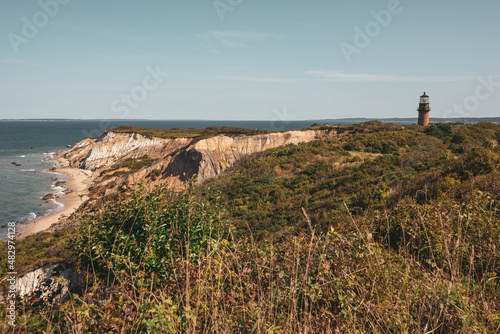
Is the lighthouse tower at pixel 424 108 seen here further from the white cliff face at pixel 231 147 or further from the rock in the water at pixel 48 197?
the rock in the water at pixel 48 197

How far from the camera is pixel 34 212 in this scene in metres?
31.5

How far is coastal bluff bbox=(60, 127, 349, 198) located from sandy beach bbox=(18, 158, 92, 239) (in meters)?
1.81

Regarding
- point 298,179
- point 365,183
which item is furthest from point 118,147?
A: point 365,183

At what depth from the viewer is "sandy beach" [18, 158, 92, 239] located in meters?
26.4

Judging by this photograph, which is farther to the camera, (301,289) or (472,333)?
(301,289)

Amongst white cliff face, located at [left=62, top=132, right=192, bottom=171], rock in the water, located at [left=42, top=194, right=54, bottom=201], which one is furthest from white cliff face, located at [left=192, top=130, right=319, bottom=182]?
rock in the water, located at [left=42, top=194, right=54, bottom=201]

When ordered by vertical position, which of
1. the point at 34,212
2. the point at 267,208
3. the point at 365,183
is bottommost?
the point at 34,212

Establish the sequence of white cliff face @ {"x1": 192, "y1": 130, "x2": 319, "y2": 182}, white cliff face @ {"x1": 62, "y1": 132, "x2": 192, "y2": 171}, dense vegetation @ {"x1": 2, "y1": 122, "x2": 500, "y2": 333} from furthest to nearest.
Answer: white cliff face @ {"x1": 62, "y1": 132, "x2": 192, "y2": 171} → white cliff face @ {"x1": 192, "y1": 130, "x2": 319, "y2": 182} → dense vegetation @ {"x1": 2, "y1": 122, "x2": 500, "y2": 333}

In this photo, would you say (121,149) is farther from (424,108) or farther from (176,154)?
(424,108)

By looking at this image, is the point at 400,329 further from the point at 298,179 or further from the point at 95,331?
the point at 298,179

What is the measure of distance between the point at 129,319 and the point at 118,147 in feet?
202

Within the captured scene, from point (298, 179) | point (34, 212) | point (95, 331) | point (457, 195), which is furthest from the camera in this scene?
point (34, 212)

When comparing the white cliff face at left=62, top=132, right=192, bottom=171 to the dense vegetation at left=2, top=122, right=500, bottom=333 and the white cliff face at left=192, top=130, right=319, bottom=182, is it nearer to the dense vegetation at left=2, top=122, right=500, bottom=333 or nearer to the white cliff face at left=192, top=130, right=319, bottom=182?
the white cliff face at left=192, top=130, right=319, bottom=182

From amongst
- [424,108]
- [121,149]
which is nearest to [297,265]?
[424,108]
